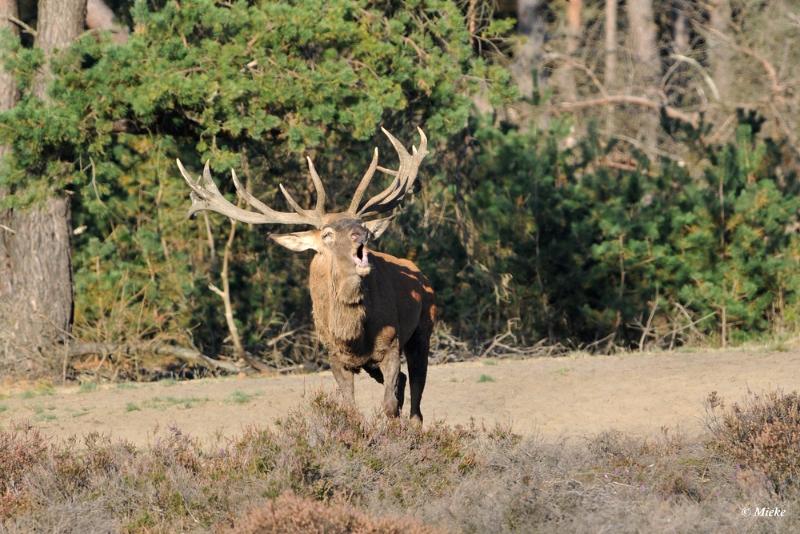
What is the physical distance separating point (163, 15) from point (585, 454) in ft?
29.1

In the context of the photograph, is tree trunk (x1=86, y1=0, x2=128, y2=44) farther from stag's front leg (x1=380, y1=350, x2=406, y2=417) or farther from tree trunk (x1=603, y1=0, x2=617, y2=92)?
tree trunk (x1=603, y1=0, x2=617, y2=92)

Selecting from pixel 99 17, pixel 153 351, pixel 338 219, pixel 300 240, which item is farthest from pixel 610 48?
pixel 338 219

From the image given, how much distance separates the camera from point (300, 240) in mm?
11664

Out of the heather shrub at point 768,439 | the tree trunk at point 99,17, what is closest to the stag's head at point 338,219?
the heather shrub at point 768,439

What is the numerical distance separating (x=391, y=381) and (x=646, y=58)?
22.3 metres

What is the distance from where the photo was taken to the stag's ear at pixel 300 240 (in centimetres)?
1159

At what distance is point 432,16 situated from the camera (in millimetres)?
19469

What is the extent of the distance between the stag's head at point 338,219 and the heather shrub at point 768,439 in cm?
304

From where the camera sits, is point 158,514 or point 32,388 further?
point 32,388

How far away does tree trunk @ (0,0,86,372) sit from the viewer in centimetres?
1759

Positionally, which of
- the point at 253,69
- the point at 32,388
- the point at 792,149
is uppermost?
the point at 253,69

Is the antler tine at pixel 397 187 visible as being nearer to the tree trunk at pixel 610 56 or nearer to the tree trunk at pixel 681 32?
the tree trunk at pixel 610 56

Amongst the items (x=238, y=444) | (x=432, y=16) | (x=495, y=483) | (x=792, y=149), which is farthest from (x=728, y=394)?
(x=792, y=149)

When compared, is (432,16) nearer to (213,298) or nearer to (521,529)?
(213,298)
